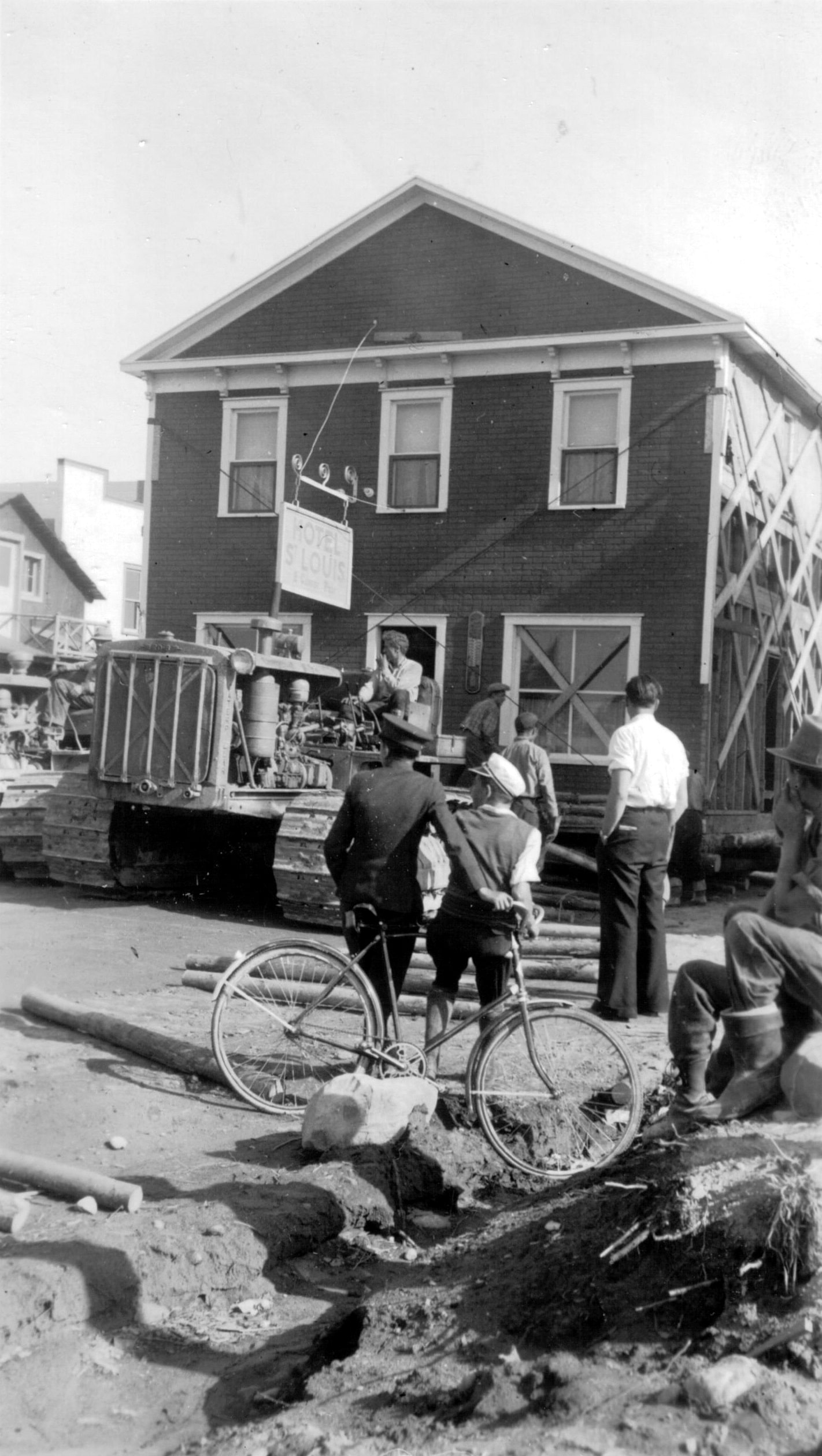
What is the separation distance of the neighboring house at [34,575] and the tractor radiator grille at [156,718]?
29.7 meters

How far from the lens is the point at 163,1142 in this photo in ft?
18.8

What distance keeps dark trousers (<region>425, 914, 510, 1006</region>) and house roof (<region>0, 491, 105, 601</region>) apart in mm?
40907

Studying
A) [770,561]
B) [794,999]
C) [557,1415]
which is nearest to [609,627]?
[770,561]

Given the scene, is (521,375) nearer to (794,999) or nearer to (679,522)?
(679,522)

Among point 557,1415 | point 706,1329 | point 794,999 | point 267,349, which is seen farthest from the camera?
point 267,349

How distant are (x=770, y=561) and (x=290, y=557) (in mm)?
6881

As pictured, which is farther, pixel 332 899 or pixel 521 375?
pixel 521 375

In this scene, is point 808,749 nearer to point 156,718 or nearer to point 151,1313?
point 151,1313

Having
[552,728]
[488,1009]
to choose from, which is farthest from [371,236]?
[488,1009]

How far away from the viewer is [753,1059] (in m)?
4.23

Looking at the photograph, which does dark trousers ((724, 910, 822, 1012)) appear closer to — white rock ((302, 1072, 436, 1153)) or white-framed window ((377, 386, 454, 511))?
white rock ((302, 1072, 436, 1153))

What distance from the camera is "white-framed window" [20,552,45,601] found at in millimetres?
45969

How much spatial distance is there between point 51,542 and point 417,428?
31016 mm

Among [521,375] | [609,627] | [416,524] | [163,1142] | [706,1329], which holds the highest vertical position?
[521,375]
